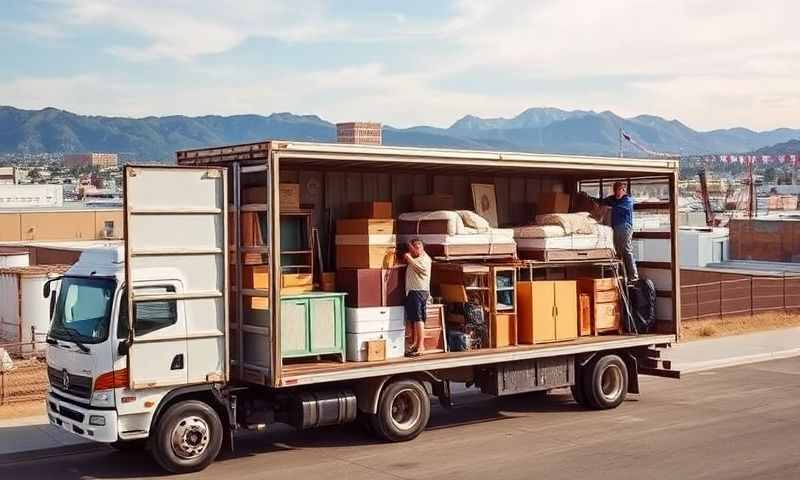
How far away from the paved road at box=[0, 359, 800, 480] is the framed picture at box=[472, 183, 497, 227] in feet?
10.9

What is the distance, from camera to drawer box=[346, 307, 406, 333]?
13.5 metres

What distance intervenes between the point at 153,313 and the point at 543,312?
657cm

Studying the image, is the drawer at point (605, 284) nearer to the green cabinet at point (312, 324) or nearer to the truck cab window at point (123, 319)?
the green cabinet at point (312, 324)

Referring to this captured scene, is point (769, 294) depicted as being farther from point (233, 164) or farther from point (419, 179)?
point (233, 164)

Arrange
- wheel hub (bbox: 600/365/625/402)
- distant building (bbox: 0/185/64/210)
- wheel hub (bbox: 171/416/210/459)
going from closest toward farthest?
wheel hub (bbox: 171/416/210/459) → wheel hub (bbox: 600/365/625/402) → distant building (bbox: 0/185/64/210)

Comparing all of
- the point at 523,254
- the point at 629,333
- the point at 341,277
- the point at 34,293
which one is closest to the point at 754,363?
the point at 629,333

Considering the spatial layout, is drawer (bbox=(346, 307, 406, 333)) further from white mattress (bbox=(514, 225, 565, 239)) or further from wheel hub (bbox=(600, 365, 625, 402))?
wheel hub (bbox=(600, 365, 625, 402))

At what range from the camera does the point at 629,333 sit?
17219 mm

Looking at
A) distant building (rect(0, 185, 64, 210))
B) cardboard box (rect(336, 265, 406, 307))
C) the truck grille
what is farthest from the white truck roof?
distant building (rect(0, 185, 64, 210))

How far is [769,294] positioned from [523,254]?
19.1 meters

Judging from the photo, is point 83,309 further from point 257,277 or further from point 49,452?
point 49,452

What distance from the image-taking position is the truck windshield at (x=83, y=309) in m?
11.8

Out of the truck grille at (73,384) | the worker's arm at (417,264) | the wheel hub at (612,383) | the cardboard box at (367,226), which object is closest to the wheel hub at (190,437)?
the truck grille at (73,384)

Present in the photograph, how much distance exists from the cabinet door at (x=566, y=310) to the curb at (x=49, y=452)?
7255 mm
